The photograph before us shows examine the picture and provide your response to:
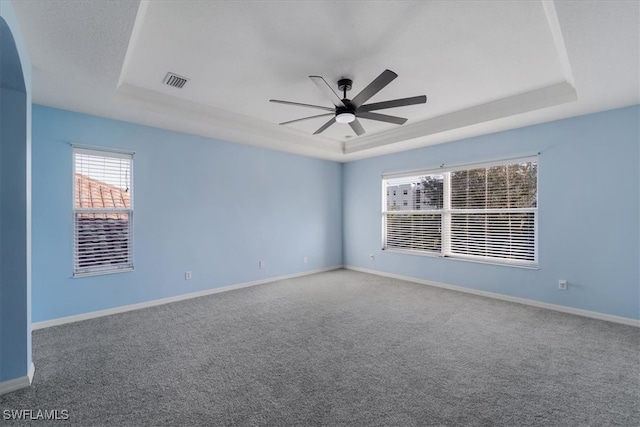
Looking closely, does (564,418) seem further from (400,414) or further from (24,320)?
(24,320)

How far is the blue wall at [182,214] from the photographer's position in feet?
10.9

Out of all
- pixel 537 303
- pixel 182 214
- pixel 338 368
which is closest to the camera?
pixel 338 368

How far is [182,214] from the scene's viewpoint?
433 cm

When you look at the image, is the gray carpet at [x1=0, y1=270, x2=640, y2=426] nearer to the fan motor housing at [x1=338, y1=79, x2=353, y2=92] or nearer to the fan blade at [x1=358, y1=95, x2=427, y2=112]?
the fan blade at [x1=358, y1=95, x2=427, y2=112]

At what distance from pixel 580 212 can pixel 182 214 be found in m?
5.45

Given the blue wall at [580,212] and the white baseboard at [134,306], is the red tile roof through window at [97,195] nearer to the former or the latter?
the white baseboard at [134,306]

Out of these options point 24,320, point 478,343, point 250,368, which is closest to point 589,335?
point 478,343

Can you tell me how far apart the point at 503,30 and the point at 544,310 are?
11.5 ft

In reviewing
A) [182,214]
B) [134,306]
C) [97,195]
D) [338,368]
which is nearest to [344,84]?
[338,368]

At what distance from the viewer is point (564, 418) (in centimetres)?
181

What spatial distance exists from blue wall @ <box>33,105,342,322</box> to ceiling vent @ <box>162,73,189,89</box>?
1.16 metres

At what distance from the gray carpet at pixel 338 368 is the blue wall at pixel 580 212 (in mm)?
390

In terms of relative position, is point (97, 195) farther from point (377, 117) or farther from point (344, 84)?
point (377, 117)

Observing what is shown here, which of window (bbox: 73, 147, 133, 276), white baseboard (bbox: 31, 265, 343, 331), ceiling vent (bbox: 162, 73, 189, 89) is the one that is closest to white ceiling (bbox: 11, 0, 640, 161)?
ceiling vent (bbox: 162, 73, 189, 89)
